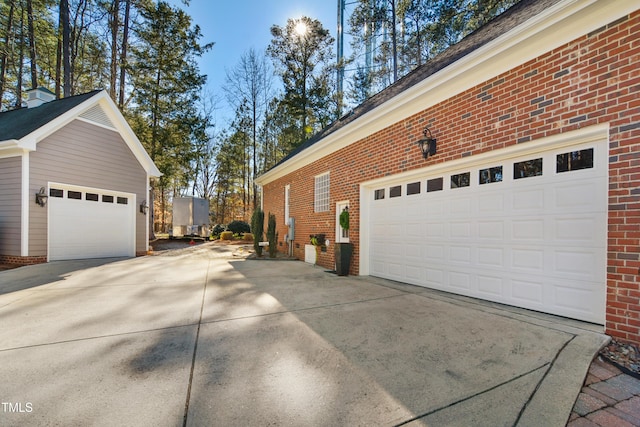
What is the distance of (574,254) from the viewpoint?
11.2ft

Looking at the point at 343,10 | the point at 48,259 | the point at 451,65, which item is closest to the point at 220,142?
the point at 343,10

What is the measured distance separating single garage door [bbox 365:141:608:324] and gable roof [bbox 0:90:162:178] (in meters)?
9.65

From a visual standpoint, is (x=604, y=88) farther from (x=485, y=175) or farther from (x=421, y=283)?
(x=421, y=283)

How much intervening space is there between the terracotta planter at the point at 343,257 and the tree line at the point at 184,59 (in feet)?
38.8

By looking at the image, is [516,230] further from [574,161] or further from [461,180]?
[461,180]

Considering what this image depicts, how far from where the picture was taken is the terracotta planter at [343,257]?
691 cm

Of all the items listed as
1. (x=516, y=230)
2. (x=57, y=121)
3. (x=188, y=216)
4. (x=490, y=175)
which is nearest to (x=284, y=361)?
(x=516, y=230)

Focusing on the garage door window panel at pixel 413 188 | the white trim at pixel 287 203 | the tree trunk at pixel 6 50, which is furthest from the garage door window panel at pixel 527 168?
the tree trunk at pixel 6 50

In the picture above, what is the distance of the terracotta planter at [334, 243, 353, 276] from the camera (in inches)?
272

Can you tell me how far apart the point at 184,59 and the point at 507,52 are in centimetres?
1797

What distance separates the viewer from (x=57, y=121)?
324 inches

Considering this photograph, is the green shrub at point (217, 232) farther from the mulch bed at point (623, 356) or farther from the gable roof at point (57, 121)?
the mulch bed at point (623, 356)

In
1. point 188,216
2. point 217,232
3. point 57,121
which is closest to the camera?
point 57,121

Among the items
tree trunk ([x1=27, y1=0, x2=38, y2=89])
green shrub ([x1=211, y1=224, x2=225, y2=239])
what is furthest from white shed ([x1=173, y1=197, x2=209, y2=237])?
tree trunk ([x1=27, y1=0, x2=38, y2=89])
